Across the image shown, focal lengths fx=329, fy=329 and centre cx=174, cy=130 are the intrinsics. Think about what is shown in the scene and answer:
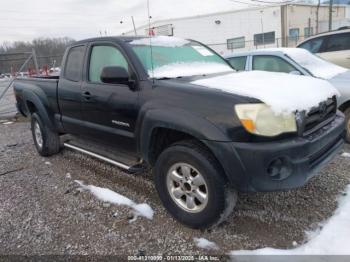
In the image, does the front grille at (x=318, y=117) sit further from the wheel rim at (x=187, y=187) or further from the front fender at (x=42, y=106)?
the front fender at (x=42, y=106)

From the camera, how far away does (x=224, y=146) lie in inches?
103

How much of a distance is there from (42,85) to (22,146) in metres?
2.02

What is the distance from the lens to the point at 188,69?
372cm

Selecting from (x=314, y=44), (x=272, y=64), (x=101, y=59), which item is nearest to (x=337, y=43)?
(x=314, y=44)

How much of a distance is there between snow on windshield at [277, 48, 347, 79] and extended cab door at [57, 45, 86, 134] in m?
3.52

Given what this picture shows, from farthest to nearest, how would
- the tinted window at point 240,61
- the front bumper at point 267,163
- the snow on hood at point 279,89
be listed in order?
1. the tinted window at point 240,61
2. the snow on hood at point 279,89
3. the front bumper at point 267,163

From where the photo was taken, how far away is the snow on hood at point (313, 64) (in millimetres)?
5399

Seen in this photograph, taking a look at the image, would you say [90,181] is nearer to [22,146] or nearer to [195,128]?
[195,128]

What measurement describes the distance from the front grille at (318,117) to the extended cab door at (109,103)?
1.59 metres

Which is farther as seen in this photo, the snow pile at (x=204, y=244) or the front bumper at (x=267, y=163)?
the snow pile at (x=204, y=244)

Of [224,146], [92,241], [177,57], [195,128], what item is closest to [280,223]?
[224,146]

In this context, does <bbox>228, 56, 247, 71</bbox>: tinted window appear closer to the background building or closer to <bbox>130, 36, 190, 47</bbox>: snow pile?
<bbox>130, 36, 190, 47</bbox>: snow pile

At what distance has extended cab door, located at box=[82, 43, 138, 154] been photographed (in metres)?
3.43

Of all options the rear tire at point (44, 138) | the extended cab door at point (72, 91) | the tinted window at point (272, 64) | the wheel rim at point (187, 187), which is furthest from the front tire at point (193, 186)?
the tinted window at point (272, 64)
